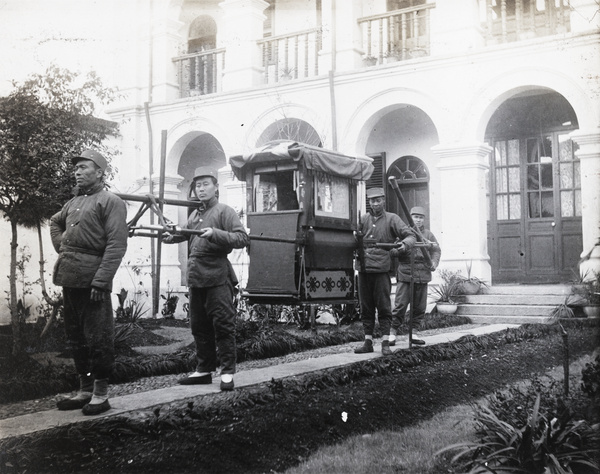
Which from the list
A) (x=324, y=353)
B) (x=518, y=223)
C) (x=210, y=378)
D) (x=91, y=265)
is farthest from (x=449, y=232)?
(x=91, y=265)

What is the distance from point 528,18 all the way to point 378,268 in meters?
8.53

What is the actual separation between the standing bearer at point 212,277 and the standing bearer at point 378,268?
2.46m

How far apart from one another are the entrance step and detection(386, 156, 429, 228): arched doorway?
9.52 feet

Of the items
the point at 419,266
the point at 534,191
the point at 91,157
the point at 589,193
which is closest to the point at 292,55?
the point at 534,191

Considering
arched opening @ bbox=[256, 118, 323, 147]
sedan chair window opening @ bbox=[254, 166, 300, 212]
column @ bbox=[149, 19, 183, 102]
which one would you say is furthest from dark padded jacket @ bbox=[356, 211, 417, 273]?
column @ bbox=[149, 19, 183, 102]

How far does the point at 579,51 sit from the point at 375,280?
22.8 ft

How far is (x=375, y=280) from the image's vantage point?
8.30 m

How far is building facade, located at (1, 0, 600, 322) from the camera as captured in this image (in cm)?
1319

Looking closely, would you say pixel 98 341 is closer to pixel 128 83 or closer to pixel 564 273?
pixel 564 273

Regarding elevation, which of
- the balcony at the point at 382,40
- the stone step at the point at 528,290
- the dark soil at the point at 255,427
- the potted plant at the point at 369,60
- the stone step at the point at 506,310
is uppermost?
the balcony at the point at 382,40

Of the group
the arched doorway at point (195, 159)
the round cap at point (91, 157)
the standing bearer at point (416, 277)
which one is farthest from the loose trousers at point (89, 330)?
the arched doorway at point (195, 159)

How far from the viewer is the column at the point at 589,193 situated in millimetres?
11984

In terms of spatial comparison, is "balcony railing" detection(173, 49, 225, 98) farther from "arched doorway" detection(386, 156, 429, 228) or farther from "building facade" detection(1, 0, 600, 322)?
"arched doorway" detection(386, 156, 429, 228)

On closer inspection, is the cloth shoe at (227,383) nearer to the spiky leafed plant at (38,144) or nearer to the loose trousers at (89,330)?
the loose trousers at (89,330)
